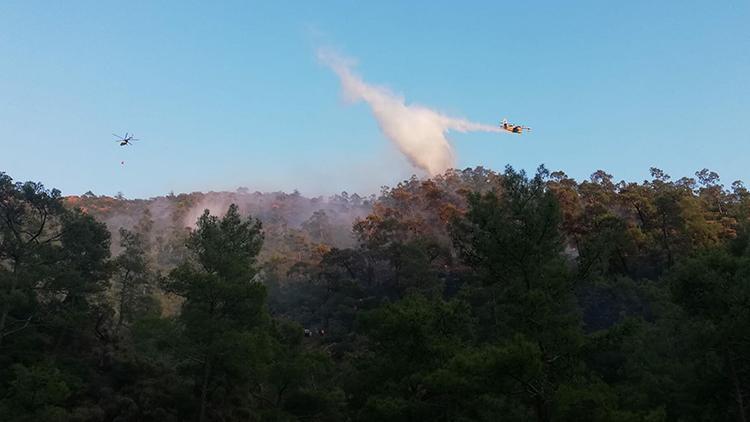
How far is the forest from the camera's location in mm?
17969

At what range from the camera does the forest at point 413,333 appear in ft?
59.0

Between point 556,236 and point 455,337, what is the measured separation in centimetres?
566

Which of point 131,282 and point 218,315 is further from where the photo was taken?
point 131,282

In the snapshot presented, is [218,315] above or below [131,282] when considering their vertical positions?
below

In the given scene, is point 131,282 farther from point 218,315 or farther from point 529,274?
point 529,274

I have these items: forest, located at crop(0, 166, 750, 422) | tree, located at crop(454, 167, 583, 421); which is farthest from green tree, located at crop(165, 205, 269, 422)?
tree, located at crop(454, 167, 583, 421)

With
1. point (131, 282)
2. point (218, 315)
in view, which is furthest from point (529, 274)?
point (131, 282)

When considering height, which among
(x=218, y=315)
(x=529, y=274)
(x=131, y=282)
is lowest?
(x=218, y=315)

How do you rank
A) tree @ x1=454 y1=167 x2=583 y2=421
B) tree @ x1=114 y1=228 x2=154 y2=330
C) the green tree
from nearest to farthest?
tree @ x1=454 y1=167 x2=583 y2=421, the green tree, tree @ x1=114 y1=228 x2=154 y2=330

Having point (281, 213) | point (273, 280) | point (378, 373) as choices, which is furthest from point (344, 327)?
point (281, 213)

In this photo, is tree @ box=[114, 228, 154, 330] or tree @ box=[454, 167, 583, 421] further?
tree @ box=[114, 228, 154, 330]

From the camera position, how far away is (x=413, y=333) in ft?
68.1

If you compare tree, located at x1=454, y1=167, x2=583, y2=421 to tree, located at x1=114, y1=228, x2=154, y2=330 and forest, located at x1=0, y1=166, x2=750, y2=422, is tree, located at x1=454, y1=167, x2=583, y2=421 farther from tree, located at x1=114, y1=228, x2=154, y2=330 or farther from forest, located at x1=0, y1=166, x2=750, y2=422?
tree, located at x1=114, y1=228, x2=154, y2=330

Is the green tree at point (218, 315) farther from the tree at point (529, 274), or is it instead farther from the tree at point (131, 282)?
the tree at point (131, 282)
